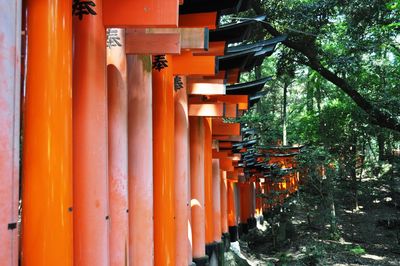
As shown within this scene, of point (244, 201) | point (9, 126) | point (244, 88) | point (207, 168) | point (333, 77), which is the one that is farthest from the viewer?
point (244, 201)

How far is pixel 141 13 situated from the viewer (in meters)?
3.30

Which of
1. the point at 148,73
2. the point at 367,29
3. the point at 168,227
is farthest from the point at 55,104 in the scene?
the point at 367,29

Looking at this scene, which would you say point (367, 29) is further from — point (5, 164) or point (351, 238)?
point (5, 164)

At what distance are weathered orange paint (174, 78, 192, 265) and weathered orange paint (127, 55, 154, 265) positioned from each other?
1.77 meters

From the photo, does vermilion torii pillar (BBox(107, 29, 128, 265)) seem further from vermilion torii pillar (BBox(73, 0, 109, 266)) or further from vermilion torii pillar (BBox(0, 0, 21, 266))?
vermilion torii pillar (BBox(0, 0, 21, 266))

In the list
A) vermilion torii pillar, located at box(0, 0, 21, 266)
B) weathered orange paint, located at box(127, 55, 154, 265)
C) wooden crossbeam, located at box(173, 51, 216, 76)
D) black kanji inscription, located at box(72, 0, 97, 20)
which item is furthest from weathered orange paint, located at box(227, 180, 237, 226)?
vermilion torii pillar, located at box(0, 0, 21, 266)

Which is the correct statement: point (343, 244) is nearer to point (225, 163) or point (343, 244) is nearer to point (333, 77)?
point (333, 77)

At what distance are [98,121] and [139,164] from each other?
1.40 metres

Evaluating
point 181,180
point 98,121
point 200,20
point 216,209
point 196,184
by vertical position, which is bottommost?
point 216,209

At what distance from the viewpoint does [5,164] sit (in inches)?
83.8

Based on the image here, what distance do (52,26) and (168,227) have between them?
3111 mm

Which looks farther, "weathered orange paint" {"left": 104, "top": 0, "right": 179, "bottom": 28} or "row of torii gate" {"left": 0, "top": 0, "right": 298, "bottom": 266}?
"weathered orange paint" {"left": 104, "top": 0, "right": 179, "bottom": 28}

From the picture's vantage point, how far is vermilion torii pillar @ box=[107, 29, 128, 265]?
3.85 meters

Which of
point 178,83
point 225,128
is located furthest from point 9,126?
point 225,128
